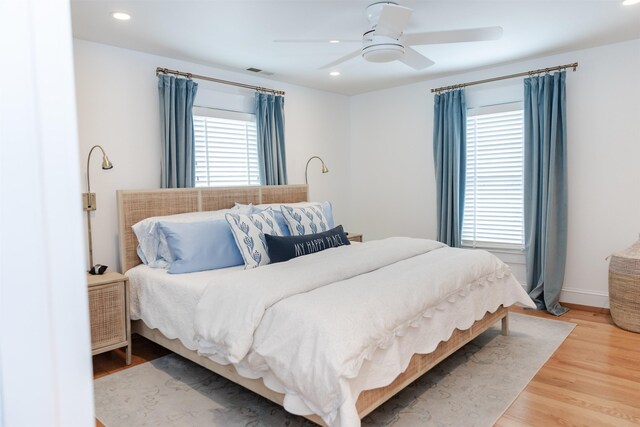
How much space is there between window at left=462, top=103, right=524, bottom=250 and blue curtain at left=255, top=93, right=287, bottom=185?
2.14 meters

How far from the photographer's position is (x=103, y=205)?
364cm

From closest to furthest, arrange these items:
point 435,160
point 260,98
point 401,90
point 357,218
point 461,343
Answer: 1. point 461,343
2. point 260,98
3. point 435,160
4. point 401,90
5. point 357,218

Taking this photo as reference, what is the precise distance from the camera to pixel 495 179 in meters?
4.80

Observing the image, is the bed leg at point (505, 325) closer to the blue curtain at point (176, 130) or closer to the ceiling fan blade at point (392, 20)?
the ceiling fan blade at point (392, 20)

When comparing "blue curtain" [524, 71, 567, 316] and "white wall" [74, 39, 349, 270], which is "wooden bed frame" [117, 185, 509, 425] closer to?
"white wall" [74, 39, 349, 270]

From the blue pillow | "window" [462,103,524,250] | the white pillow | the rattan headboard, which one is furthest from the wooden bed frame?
"window" [462,103,524,250]

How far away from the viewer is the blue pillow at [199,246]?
3.24m

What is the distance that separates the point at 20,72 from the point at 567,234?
15.8ft

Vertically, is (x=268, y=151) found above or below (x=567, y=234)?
above

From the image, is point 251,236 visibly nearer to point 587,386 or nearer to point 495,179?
point 587,386

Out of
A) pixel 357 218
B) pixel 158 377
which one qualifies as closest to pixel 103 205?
pixel 158 377

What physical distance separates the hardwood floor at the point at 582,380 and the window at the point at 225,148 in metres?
1.71

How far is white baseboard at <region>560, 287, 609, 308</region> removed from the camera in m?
4.21

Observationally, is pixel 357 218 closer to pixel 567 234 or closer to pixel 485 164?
pixel 485 164
